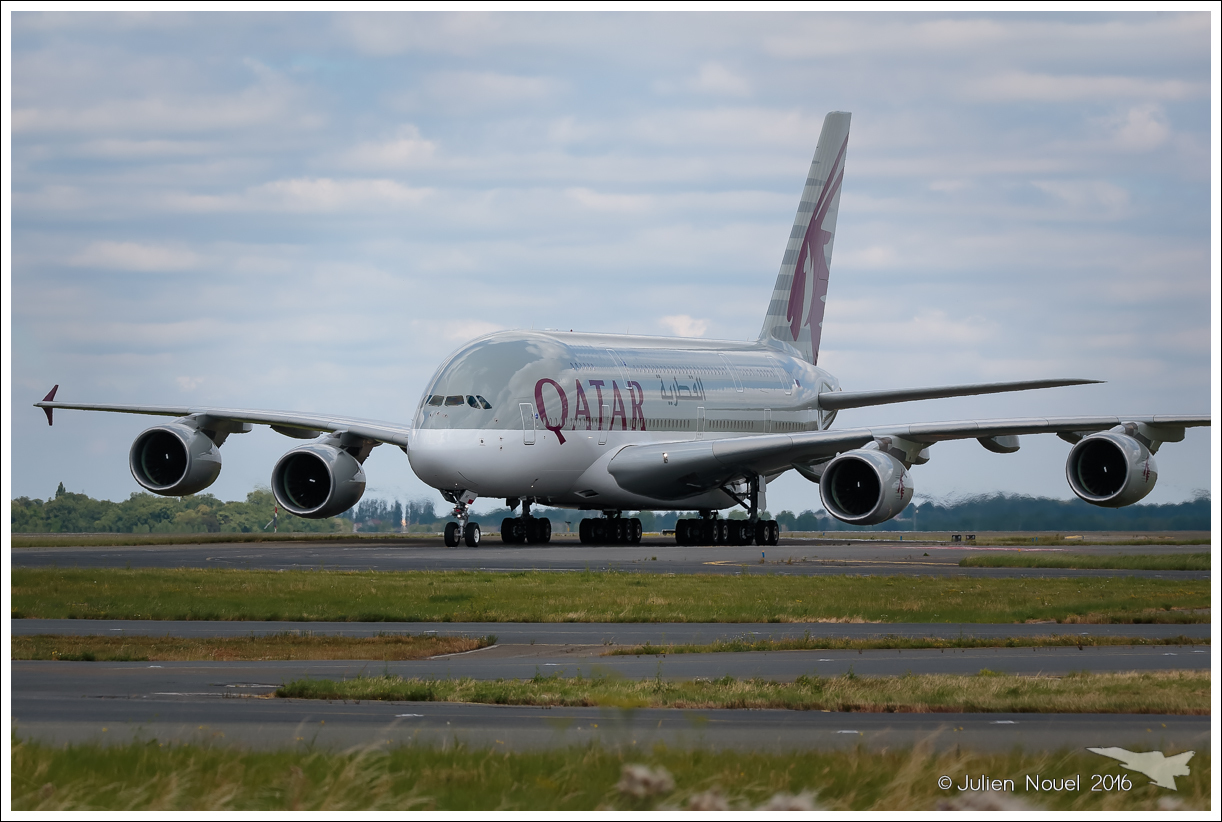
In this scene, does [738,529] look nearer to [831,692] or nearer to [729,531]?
[729,531]

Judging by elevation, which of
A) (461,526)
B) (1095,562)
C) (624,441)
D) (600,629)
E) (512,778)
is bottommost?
(512,778)

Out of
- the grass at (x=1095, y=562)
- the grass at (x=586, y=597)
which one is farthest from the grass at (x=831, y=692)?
the grass at (x=1095, y=562)

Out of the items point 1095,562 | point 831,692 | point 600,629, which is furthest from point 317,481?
point 831,692

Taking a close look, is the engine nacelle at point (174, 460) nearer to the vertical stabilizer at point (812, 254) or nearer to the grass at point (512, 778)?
the vertical stabilizer at point (812, 254)

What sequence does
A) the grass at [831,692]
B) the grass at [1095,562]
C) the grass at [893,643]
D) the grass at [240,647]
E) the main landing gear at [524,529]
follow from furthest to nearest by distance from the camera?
the main landing gear at [524,529]
the grass at [1095,562]
the grass at [893,643]
the grass at [240,647]
the grass at [831,692]

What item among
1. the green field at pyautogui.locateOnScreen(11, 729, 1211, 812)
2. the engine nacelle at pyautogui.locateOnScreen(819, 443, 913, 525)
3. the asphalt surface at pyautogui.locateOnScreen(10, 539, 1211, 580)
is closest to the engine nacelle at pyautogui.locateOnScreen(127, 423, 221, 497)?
the asphalt surface at pyautogui.locateOnScreen(10, 539, 1211, 580)

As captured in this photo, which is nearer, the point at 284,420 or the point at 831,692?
the point at 831,692

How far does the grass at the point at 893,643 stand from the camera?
2220 cm

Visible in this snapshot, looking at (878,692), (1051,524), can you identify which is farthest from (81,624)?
(1051,524)

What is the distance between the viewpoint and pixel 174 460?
51.2 metres

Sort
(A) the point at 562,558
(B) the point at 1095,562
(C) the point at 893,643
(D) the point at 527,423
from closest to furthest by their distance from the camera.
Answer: (C) the point at 893,643
(B) the point at 1095,562
(A) the point at 562,558
(D) the point at 527,423

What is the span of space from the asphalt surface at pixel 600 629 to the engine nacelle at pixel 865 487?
692 inches

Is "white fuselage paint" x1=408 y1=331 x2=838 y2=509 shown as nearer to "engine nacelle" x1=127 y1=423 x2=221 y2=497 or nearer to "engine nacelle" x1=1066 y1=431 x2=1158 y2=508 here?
"engine nacelle" x1=127 y1=423 x2=221 y2=497

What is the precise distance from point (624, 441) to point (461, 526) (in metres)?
6.23
